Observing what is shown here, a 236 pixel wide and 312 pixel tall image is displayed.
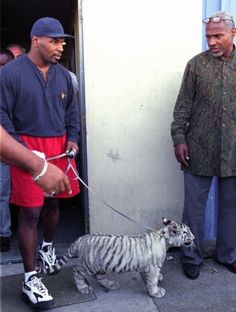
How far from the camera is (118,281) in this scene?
3830mm

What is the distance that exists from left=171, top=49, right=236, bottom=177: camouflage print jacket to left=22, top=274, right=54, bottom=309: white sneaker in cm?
151

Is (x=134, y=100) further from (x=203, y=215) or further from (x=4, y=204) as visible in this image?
(x=4, y=204)

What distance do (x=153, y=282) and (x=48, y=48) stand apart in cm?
190

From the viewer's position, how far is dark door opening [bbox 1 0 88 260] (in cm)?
495

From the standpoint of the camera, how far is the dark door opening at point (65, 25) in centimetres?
495

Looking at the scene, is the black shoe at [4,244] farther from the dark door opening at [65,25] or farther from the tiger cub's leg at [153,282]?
the tiger cub's leg at [153,282]

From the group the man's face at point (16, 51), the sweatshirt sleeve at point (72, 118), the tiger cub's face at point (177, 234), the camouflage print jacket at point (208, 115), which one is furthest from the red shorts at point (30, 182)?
the man's face at point (16, 51)

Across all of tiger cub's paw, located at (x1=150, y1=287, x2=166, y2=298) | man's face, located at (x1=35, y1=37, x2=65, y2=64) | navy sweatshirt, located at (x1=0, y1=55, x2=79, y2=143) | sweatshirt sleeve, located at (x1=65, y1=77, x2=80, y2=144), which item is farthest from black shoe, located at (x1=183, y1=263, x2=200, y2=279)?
man's face, located at (x1=35, y1=37, x2=65, y2=64)

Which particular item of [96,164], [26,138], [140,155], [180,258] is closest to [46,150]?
[26,138]

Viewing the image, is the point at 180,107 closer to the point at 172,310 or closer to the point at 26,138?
the point at 26,138

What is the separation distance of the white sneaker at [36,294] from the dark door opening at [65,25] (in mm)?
1053

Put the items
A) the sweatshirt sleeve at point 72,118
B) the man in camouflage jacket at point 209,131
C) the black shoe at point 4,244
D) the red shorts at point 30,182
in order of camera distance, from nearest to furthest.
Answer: the red shorts at point 30,182
the man in camouflage jacket at point 209,131
the sweatshirt sleeve at point 72,118
the black shoe at point 4,244

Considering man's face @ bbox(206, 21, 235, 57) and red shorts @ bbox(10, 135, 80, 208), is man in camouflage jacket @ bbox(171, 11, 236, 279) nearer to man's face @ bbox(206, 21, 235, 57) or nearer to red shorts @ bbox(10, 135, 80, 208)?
man's face @ bbox(206, 21, 235, 57)

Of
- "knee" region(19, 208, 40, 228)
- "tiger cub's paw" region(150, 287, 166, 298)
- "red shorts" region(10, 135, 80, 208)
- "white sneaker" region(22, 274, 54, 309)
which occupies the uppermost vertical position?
"red shorts" region(10, 135, 80, 208)
